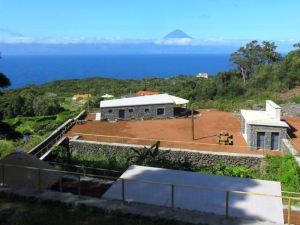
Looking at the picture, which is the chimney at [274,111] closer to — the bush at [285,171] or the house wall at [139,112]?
the bush at [285,171]

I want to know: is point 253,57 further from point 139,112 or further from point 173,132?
point 173,132

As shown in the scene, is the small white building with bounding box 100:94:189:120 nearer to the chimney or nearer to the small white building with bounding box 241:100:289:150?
the chimney

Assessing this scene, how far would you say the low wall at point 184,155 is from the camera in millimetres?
20391

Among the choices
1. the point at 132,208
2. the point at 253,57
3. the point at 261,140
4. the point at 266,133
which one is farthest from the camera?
the point at 253,57

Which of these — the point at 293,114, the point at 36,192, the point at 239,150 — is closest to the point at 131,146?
the point at 239,150

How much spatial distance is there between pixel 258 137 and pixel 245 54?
4650 cm

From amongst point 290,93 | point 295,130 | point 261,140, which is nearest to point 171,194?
point 261,140

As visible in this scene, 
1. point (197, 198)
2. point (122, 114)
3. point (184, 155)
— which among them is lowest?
point (184, 155)

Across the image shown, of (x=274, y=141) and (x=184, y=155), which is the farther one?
(x=274, y=141)

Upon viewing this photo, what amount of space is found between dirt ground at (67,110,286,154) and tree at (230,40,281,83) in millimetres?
35214

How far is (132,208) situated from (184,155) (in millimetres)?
11732

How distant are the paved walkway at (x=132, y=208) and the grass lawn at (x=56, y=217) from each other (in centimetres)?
16

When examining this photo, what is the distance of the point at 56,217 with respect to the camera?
9.52 metres

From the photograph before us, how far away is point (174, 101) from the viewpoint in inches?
1256
